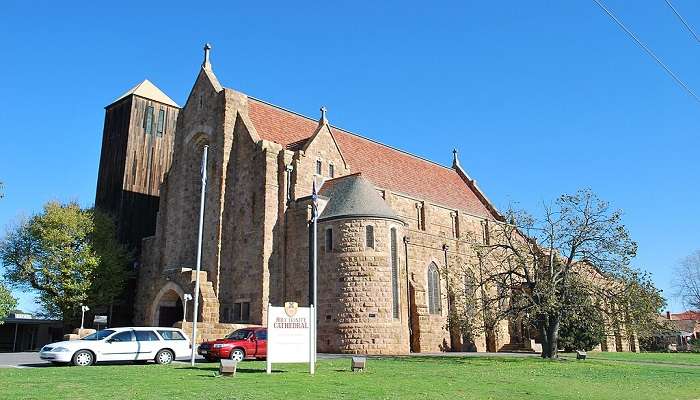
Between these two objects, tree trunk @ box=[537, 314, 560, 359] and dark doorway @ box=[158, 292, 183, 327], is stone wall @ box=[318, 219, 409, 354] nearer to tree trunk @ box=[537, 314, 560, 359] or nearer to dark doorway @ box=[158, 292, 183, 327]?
tree trunk @ box=[537, 314, 560, 359]

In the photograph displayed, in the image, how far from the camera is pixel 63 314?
4259 cm

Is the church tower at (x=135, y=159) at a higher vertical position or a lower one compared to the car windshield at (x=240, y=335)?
higher

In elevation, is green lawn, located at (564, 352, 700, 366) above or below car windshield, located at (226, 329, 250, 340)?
below

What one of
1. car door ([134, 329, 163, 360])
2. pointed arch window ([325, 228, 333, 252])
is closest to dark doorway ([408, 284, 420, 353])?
pointed arch window ([325, 228, 333, 252])

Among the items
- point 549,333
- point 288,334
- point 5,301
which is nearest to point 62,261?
point 5,301

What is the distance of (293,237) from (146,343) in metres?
13.2

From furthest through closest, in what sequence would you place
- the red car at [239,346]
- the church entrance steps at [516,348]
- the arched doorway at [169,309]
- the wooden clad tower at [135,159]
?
the wooden clad tower at [135,159], the church entrance steps at [516,348], the arched doorway at [169,309], the red car at [239,346]

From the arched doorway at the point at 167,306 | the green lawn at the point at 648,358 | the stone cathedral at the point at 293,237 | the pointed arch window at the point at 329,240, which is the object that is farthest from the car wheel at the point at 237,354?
the green lawn at the point at 648,358

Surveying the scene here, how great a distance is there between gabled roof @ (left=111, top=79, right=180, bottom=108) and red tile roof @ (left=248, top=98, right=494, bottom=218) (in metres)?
14.7

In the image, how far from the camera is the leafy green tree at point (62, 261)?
137 ft

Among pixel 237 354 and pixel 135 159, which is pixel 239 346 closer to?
pixel 237 354

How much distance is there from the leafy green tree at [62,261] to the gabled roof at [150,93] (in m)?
11.8

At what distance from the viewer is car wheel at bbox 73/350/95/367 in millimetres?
20578

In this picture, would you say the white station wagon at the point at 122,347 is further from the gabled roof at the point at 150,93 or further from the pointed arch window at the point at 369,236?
the gabled roof at the point at 150,93
